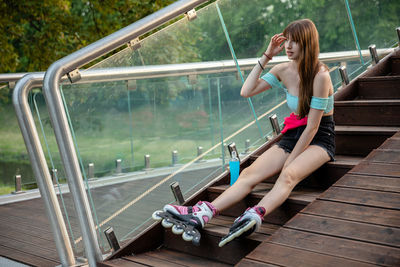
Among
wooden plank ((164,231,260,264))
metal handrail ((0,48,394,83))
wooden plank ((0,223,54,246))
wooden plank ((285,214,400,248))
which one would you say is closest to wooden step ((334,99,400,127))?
metal handrail ((0,48,394,83))

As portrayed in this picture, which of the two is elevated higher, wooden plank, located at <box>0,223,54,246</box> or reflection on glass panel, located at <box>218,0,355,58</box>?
reflection on glass panel, located at <box>218,0,355,58</box>

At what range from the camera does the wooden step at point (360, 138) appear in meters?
3.85

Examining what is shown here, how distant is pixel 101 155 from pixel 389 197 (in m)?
2.47

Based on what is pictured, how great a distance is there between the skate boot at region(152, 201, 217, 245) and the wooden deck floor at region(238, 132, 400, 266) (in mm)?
580

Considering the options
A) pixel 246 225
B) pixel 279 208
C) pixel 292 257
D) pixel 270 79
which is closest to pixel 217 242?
pixel 246 225

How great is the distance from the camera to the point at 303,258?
8.50 feet

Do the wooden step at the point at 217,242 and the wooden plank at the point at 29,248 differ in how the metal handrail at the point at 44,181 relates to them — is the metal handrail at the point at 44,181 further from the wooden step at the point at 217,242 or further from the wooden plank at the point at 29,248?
the wooden step at the point at 217,242

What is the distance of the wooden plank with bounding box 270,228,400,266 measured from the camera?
245 centimetres

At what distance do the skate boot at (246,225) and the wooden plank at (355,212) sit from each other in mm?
271

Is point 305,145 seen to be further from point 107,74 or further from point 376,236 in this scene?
point 107,74

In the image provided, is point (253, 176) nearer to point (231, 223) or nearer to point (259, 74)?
point (231, 223)

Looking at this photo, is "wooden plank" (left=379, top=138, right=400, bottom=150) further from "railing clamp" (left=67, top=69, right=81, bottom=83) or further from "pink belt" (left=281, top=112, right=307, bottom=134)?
"railing clamp" (left=67, top=69, right=81, bottom=83)

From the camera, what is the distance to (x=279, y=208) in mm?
3449

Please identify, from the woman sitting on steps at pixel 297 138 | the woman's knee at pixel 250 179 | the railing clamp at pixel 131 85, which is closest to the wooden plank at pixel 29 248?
the woman sitting on steps at pixel 297 138
